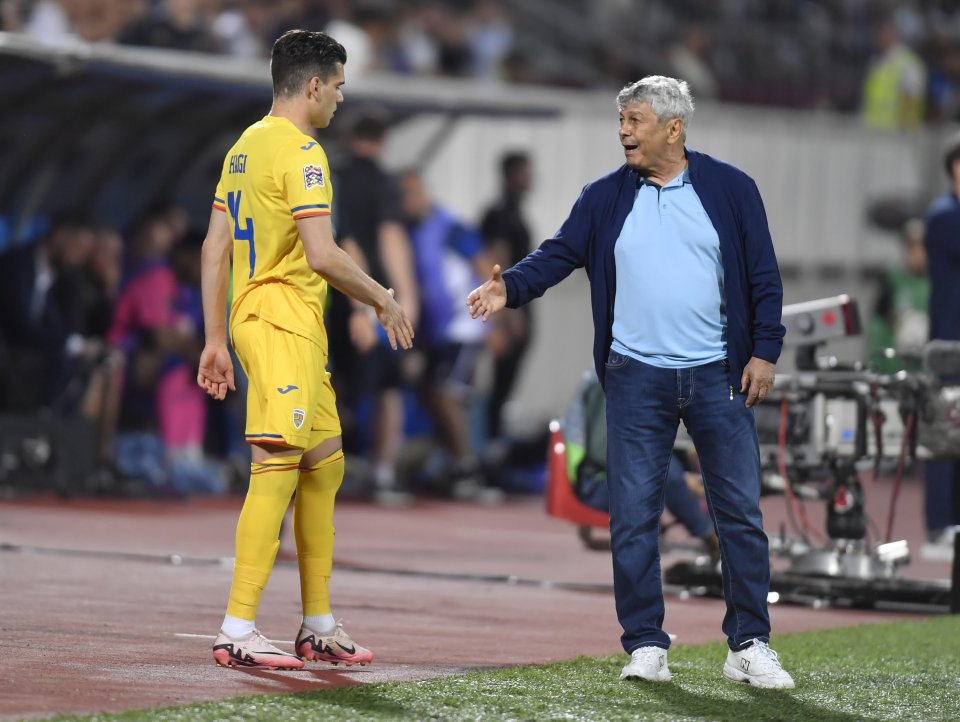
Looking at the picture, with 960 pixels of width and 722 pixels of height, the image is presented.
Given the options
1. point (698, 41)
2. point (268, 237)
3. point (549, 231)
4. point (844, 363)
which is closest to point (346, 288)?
point (268, 237)

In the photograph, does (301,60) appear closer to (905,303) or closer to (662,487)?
(662,487)

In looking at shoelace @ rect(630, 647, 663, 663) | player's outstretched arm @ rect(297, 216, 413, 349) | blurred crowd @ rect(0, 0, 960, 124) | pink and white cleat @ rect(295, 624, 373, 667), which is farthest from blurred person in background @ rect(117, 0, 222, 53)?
shoelace @ rect(630, 647, 663, 663)

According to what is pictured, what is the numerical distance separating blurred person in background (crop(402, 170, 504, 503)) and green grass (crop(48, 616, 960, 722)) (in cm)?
832

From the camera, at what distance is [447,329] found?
15977 millimetres

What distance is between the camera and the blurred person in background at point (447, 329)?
16.0m

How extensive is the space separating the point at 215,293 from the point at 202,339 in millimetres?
8254

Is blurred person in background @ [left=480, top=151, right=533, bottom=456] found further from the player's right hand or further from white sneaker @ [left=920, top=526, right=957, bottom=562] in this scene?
the player's right hand

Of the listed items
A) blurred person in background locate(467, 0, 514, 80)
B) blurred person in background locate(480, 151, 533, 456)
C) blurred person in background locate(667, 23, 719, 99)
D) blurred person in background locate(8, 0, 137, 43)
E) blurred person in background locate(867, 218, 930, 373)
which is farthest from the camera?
blurred person in background locate(667, 23, 719, 99)

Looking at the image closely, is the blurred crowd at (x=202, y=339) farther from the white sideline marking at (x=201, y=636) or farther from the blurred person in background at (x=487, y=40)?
the white sideline marking at (x=201, y=636)

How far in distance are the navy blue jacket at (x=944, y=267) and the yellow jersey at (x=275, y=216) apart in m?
5.93

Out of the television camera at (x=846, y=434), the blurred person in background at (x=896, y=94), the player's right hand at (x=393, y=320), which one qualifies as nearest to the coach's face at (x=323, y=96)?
the player's right hand at (x=393, y=320)

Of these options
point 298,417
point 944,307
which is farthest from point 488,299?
point 944,307

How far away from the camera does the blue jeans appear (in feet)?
22.5

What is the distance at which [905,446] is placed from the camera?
9.56 m
